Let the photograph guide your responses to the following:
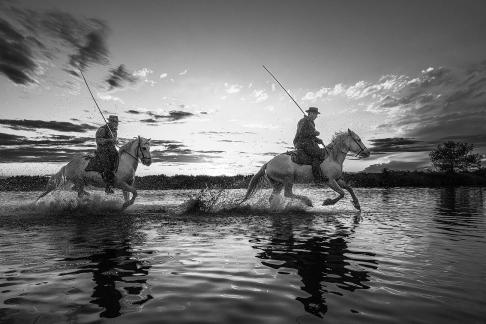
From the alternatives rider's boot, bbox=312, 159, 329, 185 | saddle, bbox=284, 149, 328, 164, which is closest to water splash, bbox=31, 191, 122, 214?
saddle, bbox=284, 149, 328, 164

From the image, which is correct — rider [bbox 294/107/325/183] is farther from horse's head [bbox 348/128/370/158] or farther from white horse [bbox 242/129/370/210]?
horse's head [bbox 348/128/370/158]

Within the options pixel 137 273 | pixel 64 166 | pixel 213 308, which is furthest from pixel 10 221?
pixel 213 308

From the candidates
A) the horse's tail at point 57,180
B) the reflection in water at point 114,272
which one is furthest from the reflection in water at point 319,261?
the horse's tail at point 57,180

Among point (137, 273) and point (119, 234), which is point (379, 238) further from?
point (119, 234)

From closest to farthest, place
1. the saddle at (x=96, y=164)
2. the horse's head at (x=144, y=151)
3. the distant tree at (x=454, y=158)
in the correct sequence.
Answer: the saddle at (x=96, y=164), the horse's head at (x=144, y=151), the distant tree at (x=454, y=158)

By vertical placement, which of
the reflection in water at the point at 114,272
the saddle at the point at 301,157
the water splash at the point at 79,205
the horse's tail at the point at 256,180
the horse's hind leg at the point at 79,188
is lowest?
the water splash at the point at 79,205

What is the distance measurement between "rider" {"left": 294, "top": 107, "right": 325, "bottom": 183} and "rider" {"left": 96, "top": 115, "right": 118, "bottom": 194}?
7406mm

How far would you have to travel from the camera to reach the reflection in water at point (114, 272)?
338 cm

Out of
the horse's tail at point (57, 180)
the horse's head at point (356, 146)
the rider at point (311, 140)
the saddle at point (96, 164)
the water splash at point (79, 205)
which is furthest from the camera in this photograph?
the horse's tail at point (57, 180)

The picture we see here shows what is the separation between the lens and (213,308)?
3252mm

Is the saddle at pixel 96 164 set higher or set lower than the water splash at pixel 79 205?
higher

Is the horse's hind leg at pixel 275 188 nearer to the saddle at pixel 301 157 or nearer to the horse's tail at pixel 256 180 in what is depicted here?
the horse's tail at pixel 256 180

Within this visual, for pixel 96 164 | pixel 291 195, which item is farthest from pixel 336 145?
pixel 96 164

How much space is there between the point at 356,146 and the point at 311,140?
2.07 metres
